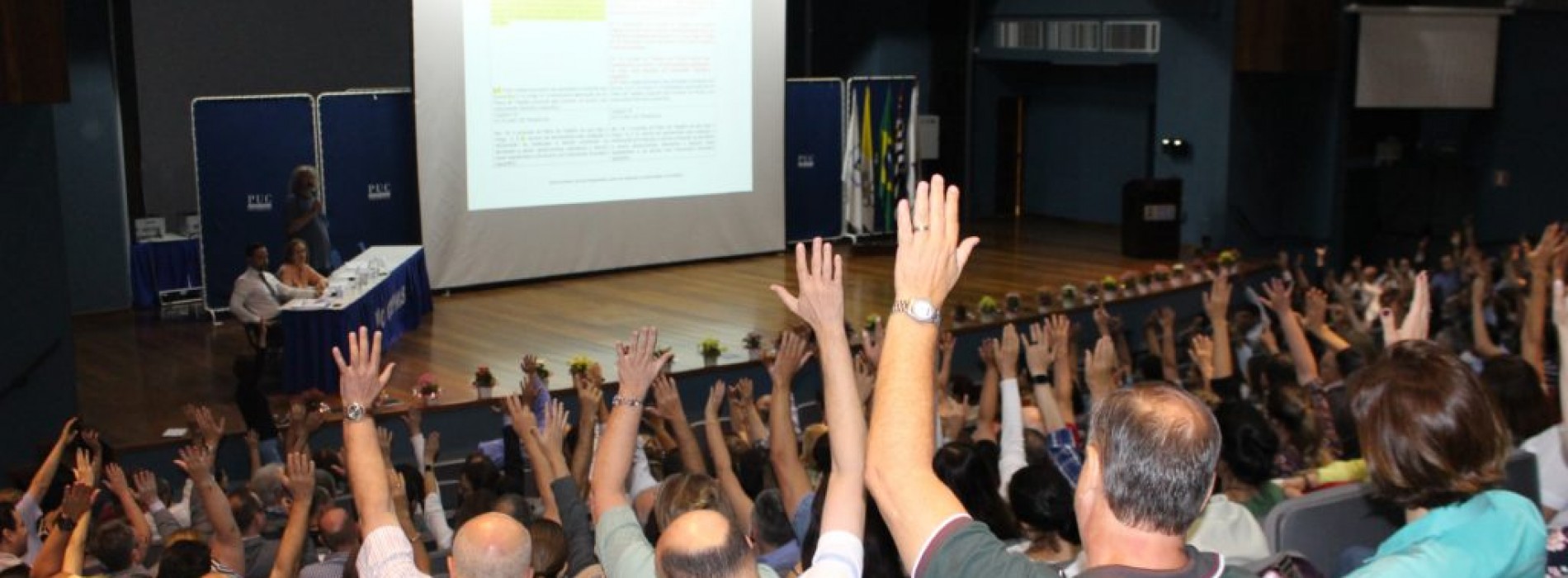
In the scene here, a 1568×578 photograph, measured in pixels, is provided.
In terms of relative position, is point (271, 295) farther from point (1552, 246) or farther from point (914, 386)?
point (914, 386)

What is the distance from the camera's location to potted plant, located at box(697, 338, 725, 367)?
32.3ft

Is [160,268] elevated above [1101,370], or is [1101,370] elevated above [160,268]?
[1101,370]

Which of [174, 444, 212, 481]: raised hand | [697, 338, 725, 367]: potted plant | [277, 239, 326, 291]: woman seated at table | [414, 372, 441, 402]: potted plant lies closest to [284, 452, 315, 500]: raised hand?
[174, 444, 212, 481]: raised hand

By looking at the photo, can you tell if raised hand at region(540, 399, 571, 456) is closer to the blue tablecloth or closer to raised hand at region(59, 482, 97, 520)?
raised hand at region(59, 482, 97, 520)

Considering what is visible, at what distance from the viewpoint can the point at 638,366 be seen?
346 cm

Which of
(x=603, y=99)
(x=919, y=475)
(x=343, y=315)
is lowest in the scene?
(x=343, y=315)

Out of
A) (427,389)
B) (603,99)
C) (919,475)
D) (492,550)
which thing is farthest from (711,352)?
(919,475)

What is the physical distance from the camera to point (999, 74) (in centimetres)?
1784

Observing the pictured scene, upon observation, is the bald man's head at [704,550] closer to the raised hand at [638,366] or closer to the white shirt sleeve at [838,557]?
the white shirt sleeve at [838,557]

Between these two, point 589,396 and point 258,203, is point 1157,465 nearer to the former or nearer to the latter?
point 589,396

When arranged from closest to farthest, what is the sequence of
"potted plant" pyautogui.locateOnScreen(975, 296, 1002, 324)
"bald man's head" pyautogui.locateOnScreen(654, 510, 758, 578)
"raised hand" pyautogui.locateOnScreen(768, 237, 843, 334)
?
"bald man's head" pyautogui.locateOnScreen(654, 510, 758, 578), "raised hand" pyautogui.locateOnScreen(768, 237, 843, 334), "potted plant" pyautogui.locateOnScreen(975, 296, 1002, 324)

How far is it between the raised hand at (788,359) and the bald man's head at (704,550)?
5.81 ft

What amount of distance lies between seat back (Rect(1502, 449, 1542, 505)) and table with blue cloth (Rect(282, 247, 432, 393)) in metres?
6.34

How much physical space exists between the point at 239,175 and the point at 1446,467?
10.9 metres
